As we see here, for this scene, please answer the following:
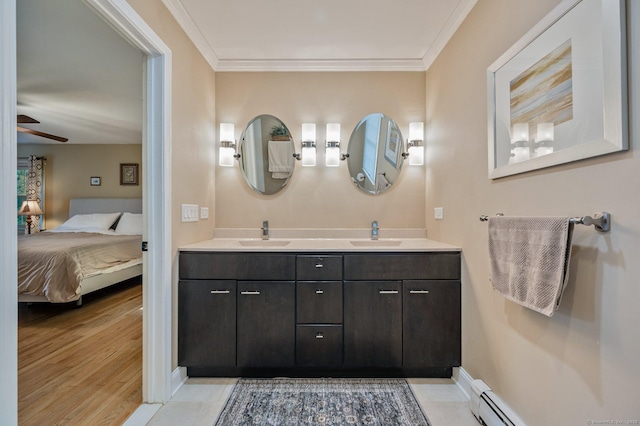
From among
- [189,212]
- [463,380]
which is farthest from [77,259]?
[463,380]

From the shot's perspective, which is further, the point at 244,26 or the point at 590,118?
the point at 244,26

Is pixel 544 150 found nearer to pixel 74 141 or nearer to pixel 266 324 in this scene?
pixel 266 324

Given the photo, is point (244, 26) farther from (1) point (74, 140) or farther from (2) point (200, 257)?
(1) point (74, 140)

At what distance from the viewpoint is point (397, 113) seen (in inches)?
102

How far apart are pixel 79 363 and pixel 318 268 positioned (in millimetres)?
1932

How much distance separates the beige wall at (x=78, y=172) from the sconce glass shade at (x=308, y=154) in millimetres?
4351

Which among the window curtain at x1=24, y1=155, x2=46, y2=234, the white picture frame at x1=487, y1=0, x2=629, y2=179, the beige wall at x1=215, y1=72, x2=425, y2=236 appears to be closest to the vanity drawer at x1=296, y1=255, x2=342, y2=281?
the beige wall at x1=215, y1=72, x2=425, y2=236

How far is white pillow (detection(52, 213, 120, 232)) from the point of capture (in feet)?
15.7

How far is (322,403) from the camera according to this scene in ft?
5.68

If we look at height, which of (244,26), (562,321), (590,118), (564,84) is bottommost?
(562,321)

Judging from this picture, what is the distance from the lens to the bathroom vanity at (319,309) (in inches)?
75.5

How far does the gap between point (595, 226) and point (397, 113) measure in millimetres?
1870

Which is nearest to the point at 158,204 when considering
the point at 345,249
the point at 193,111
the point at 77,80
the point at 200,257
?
the point at 200,257

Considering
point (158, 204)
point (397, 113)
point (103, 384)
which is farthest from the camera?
point (397, 113)
